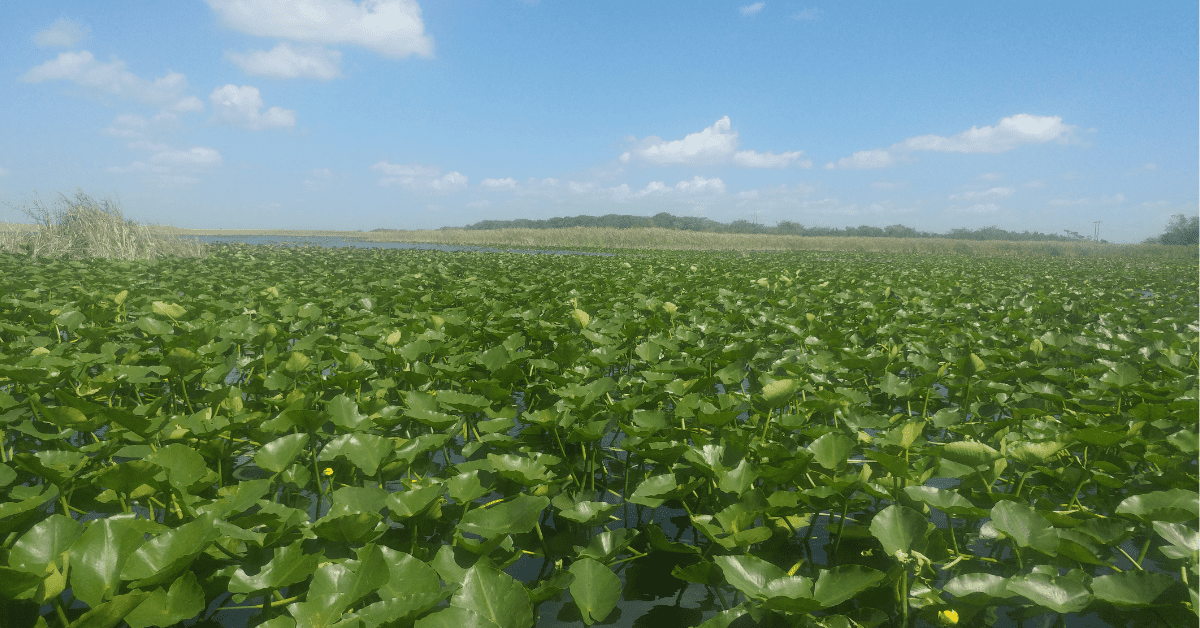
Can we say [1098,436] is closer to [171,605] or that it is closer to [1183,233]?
[171,605]

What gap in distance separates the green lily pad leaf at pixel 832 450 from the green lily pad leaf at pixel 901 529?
336 mm

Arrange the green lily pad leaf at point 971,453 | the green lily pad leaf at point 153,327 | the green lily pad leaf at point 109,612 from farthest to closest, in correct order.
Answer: the green lily pad leaf at point 153,327, the green lily pad leaf at point 971,453, the green lily pad leaf at point 109,612

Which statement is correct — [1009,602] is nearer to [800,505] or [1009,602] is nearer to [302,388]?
[800,505]

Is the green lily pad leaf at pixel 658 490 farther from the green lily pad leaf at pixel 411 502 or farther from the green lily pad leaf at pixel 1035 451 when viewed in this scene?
the green lily pad leaf at pixel 1035 451

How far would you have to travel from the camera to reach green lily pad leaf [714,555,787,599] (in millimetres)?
1536

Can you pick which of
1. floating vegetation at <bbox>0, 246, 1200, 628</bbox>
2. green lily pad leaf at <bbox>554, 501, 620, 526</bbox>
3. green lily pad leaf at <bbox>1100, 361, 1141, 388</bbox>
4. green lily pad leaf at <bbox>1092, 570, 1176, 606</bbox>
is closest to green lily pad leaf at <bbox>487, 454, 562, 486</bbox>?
floating vegetation at <bbox>0, 246, 1200, 628</bbox>

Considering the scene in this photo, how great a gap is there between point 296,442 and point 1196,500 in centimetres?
325

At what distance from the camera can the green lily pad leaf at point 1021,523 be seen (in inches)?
69.0

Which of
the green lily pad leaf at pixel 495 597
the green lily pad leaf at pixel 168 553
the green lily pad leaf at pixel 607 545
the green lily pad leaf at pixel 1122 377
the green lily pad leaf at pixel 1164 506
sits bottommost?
the green lily pad leaf at pixel 607 545

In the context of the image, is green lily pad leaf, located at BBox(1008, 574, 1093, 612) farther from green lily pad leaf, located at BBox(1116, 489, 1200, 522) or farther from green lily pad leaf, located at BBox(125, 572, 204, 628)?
green lily pad leaf, located at BBox(125, 572, 204, 628)

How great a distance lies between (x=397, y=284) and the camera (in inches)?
333

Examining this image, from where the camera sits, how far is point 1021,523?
1.80m

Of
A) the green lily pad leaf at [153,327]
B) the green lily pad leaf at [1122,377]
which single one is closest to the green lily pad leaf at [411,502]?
the green lily pad leaf at [153,327]

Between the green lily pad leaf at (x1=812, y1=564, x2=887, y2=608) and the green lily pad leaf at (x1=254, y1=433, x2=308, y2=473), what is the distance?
1.89 meters
